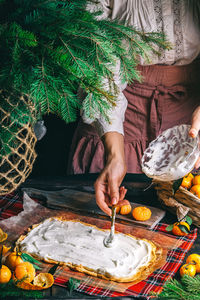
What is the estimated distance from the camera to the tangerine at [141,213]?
1543 mm

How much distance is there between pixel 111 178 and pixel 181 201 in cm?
29

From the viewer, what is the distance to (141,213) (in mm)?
1546

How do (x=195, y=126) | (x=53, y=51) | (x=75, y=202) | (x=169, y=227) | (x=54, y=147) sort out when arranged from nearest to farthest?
(x=53, y=51) → (x=195, y=126) → (x=169, y=227) → (x=75, y=202) → (x=54, y=147)

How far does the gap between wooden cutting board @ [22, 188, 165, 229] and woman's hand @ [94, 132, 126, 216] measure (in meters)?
0.12

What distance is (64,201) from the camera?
1.72 metres

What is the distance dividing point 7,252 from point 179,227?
653 mm

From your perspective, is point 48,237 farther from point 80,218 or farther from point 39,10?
point 39,10

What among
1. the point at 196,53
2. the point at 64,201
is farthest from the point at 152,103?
the point at 64,201

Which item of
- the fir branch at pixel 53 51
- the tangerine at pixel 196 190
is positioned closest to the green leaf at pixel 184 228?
the tangerine at pixel 196 190

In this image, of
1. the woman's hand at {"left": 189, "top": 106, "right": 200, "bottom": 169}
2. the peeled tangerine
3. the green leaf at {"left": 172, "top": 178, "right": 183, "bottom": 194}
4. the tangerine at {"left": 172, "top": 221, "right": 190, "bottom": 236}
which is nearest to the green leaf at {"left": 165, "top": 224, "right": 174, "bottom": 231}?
the tangerine at {"left": 172, "top": 221, "right": 190, "bottom": 236}

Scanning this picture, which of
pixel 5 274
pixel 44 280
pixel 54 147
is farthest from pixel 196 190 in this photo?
pixel 54 147

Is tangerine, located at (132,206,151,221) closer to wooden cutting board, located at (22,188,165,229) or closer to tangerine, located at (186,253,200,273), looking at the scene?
wooden cutting board, located at (22,188,165,229)

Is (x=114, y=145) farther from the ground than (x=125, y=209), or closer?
farther from the ground

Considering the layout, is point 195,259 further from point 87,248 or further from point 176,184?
point 87,248
